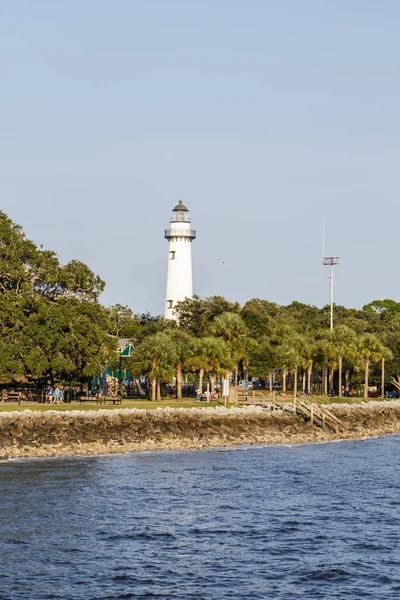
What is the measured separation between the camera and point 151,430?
54875 mm

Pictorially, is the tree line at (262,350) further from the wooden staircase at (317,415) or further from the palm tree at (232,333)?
the wooden staircase at (317,415)

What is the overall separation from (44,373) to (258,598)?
143 feet

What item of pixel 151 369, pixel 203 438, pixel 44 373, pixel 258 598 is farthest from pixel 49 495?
pixel 151 369

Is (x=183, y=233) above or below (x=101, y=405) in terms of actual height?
above

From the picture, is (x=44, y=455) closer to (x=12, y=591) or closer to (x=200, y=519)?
(x=200, y=519)

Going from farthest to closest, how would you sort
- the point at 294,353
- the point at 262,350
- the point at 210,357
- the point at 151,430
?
1. the point at 262,350
2. the point at 294,353
3. the point at 210,357
4. the point at 151,430

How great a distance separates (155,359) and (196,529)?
125 feet

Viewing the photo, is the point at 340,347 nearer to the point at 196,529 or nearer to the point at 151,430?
the point at 151,430

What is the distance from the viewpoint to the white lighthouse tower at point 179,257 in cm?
10325

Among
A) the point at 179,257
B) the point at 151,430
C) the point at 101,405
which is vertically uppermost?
the point at 179,257

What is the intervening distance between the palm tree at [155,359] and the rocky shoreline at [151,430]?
6.71 m

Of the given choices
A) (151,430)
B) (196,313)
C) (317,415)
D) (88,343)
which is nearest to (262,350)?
(196,313)

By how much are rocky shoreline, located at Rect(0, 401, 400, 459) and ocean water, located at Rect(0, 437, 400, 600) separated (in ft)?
11.6

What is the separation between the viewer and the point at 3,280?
65688mm
